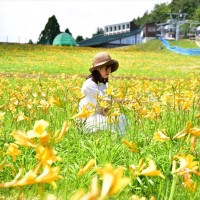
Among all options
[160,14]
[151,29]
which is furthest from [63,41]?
[160,14]

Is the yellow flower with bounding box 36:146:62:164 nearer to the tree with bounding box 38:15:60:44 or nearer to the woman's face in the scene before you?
the woman's face

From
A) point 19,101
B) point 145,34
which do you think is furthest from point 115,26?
point 19,101

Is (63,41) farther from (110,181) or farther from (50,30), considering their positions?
(110,181)

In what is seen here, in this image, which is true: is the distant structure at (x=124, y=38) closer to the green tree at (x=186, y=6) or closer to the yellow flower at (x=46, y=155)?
the green tree at (x=186, y=6)

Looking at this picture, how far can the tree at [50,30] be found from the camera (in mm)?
61281

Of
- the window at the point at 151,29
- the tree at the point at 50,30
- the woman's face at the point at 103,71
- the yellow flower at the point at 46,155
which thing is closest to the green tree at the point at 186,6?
the window at the point at 151,29

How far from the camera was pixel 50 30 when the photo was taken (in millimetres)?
61531

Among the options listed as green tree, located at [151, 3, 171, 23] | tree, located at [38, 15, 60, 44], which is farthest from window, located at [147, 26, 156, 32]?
green tree, located at [151, 3, 171, 23]

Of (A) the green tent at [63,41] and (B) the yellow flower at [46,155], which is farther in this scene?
(A) the green tent at [63,41]

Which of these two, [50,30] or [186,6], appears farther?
[186,6]

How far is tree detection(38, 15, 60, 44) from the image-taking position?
61281 millimetres

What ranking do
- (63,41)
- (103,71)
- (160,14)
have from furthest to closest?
(160,14) < (63,41) < (103,71)

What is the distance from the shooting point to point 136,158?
2.35 meters

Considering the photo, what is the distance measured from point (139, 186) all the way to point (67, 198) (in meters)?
0.53
